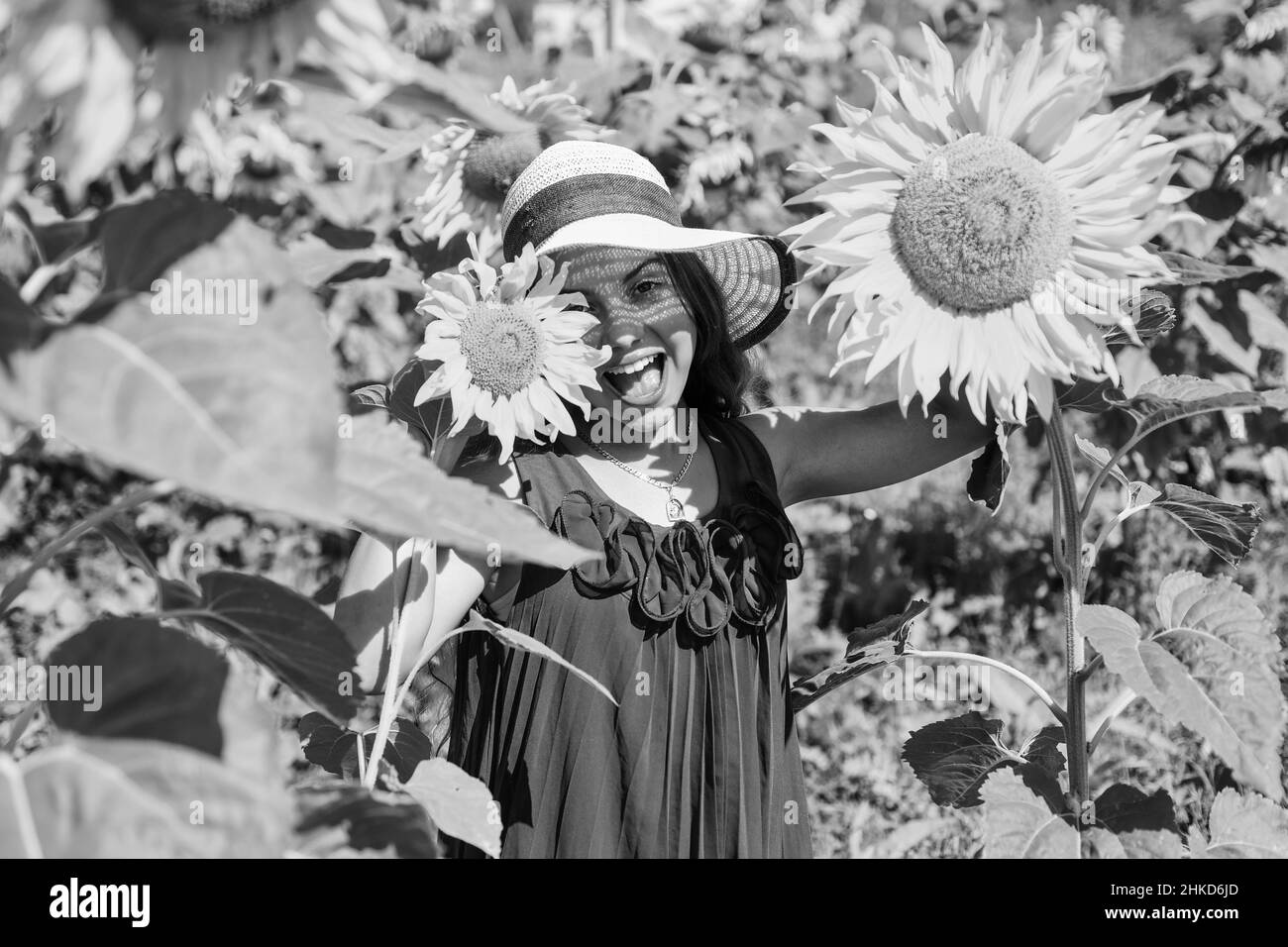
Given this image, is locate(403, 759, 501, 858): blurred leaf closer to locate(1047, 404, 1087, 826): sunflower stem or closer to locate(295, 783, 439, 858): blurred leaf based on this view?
locate(295, 783, 439, 858): blurred leaf

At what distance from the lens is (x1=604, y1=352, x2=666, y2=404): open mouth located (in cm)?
134

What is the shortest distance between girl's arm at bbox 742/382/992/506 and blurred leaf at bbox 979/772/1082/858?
360 millimetres

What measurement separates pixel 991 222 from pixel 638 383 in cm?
46

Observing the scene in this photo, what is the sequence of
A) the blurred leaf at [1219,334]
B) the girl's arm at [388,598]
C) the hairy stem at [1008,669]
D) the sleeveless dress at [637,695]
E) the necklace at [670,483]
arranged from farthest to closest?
the blurred leaf at [1219,334]
the necklace at [670,483]
the sleeveless dress at [637,695]
the hairy stem at [1008,669]
the girl's arm at [388,598]

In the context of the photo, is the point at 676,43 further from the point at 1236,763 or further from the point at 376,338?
the point at 1236,763

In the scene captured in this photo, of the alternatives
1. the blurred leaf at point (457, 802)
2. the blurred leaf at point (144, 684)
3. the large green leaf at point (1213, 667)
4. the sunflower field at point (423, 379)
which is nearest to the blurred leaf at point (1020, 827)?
the sunflower field at point (423, 379)

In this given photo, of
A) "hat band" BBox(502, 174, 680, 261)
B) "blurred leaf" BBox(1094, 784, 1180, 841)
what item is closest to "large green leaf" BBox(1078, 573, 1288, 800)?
Answer: "blurred leaf" BBox(1094, 784, 1180, 841)

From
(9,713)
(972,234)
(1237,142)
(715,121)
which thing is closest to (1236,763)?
(972,234)

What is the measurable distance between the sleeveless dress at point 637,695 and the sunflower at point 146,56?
720mm

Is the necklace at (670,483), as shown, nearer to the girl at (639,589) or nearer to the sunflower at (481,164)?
the girl at (639,589)

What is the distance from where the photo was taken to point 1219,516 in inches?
47.3

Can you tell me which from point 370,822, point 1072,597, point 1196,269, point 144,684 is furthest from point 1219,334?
A: point 144,684

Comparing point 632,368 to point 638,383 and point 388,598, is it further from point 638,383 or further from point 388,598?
point 388,598

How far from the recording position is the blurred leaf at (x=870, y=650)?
1.27 m
